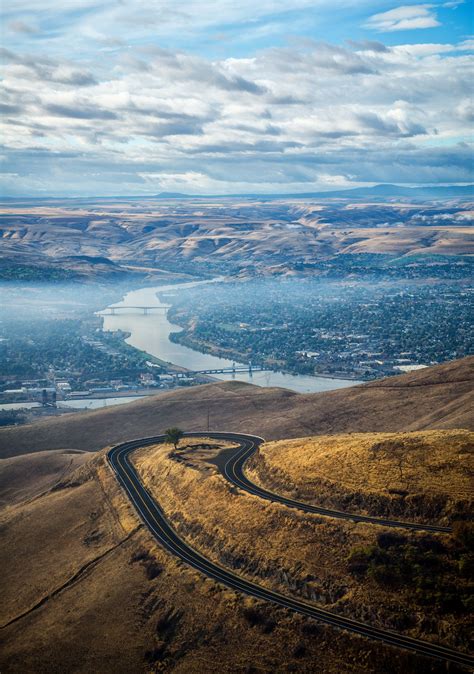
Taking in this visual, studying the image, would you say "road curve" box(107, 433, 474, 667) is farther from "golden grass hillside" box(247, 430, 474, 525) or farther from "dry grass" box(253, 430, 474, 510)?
"dry grass" box(253, 430, 474, 510)

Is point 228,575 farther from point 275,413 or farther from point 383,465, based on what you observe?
point 275,413

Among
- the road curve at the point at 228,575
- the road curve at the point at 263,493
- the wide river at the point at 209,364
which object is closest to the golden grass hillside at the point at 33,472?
the road curve at the point at 228,575

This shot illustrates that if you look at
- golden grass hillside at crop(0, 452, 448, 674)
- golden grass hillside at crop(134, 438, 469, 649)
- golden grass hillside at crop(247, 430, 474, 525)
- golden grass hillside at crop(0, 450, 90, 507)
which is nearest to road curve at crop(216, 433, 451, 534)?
golden grass hillside at crop(247, 430, 474, 525)

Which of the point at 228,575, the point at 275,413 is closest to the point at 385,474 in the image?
the point at 228,575

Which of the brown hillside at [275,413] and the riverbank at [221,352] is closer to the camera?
the brown hillside at [275,413]

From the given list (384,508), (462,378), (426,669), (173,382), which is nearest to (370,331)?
(173,382)

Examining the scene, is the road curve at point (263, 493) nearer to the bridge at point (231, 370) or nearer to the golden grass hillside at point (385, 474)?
the golden grass hillside at point (385, 474)

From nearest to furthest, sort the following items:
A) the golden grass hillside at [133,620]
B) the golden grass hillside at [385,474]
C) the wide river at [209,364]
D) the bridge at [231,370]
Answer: the golden grass hillside at [133,620] < the golden grass hillside at [385,474] < the wide river at [209,364] < the bridge at [231,370]
